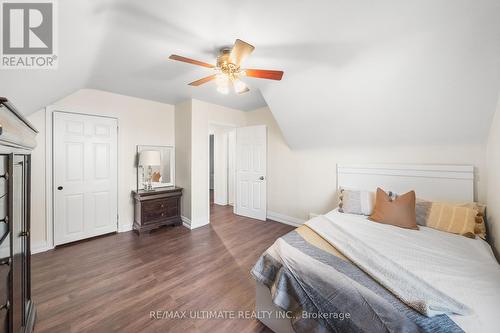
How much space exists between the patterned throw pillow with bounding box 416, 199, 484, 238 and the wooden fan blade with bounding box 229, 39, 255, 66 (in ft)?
8.26

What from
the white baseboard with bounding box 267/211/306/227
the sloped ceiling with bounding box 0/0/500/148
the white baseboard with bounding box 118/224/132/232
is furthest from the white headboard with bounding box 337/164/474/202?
the white baseboard with bounding box 118/224/132/232

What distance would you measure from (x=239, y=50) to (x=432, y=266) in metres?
2.12

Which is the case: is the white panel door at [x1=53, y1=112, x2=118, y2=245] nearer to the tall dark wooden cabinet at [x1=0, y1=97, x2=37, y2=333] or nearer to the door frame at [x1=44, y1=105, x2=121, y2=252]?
the door frame at [x1=44, y1=105, x2=121, y2=252]

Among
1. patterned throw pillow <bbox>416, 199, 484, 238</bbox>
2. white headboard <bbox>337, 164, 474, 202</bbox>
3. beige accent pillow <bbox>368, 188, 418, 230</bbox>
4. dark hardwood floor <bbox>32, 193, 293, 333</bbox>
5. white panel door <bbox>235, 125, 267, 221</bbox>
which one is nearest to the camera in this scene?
dark hardwood floor <bbox>32, 193, 293, 333</bbox>

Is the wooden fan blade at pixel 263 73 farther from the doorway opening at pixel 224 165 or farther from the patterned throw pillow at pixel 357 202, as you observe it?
the doorway opening at pixel 224 165

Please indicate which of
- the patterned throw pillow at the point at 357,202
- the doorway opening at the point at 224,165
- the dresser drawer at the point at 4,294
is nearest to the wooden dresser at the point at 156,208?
the doorway opening at the point at 224,165

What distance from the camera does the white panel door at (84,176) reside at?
279 cm

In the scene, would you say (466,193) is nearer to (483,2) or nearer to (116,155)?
(483,2)

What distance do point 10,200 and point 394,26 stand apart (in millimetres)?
2711

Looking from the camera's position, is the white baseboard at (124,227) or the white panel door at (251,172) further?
the white panel door at (251,172)

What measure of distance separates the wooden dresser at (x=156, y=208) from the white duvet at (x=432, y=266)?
261 cm

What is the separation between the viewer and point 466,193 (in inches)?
90.8

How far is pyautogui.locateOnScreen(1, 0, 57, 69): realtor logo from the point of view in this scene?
1087 millimetres

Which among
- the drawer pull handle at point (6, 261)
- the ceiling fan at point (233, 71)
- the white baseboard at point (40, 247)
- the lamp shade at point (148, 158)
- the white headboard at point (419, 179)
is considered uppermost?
the ceiling fan at point (233, 71)
